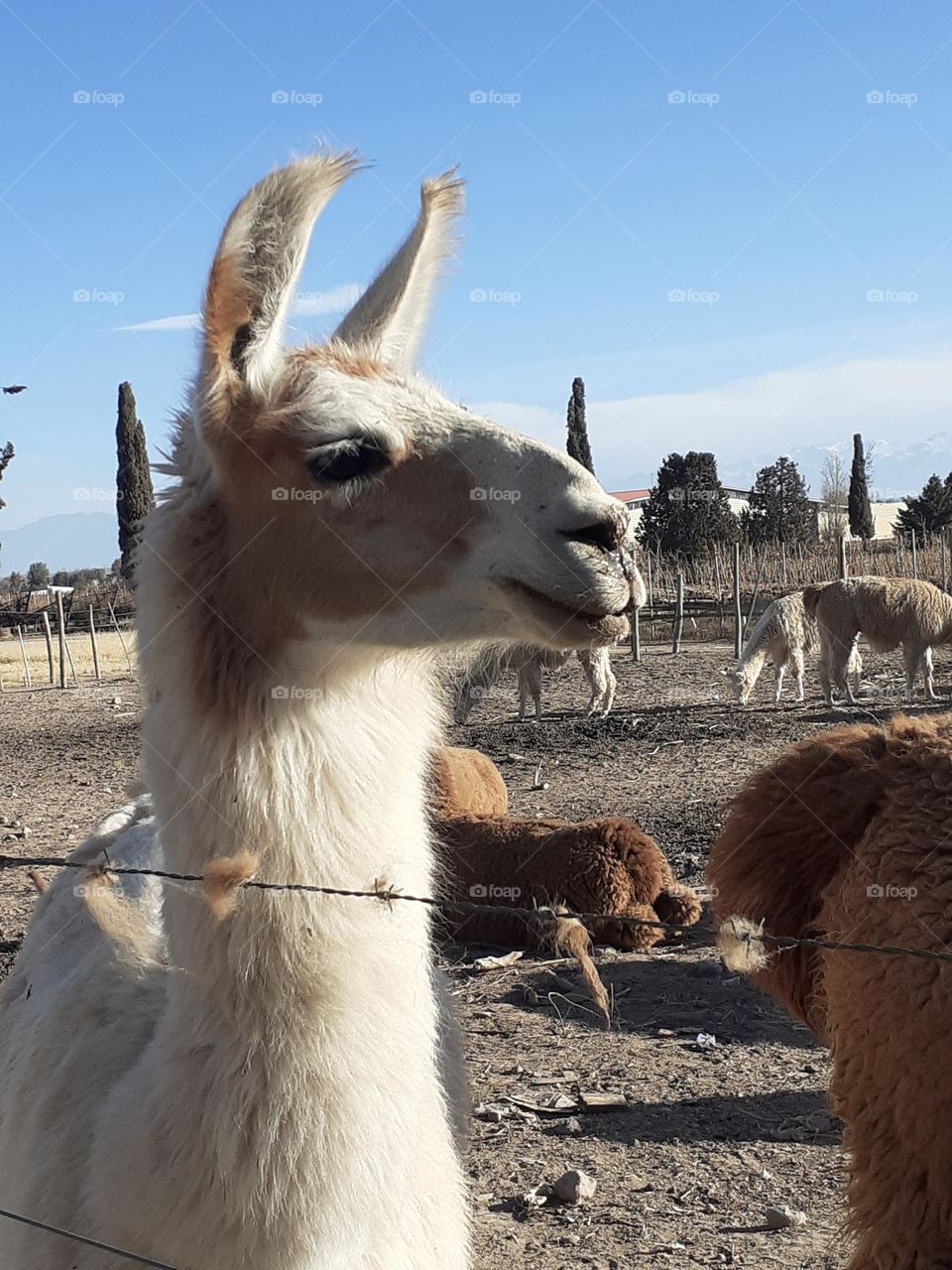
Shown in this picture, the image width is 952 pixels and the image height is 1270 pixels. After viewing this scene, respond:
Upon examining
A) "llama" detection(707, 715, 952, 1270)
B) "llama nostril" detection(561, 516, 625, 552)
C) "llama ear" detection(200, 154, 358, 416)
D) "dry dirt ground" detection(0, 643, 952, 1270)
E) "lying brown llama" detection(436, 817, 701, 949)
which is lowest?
"dry dirt ground" detection(0, 643, 952, 1270)

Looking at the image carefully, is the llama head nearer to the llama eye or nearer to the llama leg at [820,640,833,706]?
the llama eye

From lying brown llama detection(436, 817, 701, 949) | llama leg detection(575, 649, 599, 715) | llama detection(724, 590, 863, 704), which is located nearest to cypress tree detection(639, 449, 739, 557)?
llama detection(724, 590, 863, 704)

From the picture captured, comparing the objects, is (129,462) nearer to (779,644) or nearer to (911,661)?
(779,644)

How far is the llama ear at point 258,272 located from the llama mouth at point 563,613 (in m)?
0.56

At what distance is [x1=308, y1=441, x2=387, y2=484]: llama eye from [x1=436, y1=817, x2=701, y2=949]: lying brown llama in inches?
Result: 163

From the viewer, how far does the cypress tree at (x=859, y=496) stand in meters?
45.2

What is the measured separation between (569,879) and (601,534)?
438 cm

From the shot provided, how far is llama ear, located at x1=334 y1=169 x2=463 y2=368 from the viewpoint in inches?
93.4

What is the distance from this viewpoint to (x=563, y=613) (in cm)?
185

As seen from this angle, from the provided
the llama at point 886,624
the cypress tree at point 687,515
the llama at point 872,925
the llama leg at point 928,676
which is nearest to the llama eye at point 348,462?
the llama at point 872,925

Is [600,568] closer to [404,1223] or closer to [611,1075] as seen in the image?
[404,1223]

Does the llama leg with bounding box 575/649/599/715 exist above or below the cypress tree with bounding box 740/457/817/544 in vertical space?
below

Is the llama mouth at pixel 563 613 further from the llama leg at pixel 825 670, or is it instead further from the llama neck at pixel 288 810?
the llama leg at pixel 825 670

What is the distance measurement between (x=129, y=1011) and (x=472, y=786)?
Result: 200 inches
